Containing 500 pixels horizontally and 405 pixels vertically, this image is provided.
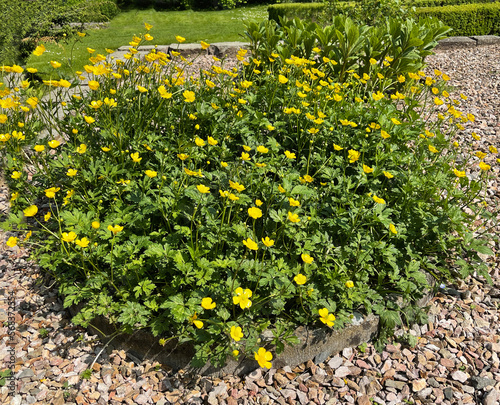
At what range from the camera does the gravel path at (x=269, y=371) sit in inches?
85.7

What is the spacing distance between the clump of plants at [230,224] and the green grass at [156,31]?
278cm

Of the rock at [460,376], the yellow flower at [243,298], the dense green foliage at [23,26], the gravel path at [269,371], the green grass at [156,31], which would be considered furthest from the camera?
the green grass at [156,31]

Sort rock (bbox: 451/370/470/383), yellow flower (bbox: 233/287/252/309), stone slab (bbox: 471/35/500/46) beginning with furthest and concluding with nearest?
stone slab (bbox: 471/35/500/46)
rock (bbox: 451/370/470/383)
yellow flower (bbox: 233/287/252/309)

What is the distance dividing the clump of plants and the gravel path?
0.21m

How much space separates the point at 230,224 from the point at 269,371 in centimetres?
91

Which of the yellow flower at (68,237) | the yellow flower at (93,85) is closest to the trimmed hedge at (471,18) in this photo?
the yellow flower at (93,85)

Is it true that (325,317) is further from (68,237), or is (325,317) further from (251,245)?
(68,237)

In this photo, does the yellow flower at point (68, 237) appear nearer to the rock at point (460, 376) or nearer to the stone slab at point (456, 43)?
the rock at point (460, 376)

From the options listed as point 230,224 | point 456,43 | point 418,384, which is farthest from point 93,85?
point 456,43

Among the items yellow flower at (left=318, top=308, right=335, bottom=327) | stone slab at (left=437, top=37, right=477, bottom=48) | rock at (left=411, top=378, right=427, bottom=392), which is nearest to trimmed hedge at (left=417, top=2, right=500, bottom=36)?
stone slab at (left=437, top=37, right=477, bottom=48)

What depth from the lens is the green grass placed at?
7.39 meters

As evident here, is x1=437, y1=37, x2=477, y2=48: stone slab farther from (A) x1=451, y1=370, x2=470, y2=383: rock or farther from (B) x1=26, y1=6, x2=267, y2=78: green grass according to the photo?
(A) x1=451, y1=370, x2=470, y2=383: rock

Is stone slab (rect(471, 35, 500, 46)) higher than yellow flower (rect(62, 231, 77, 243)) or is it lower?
higher

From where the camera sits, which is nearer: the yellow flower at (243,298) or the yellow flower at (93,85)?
the yellow flower at (243,298)
